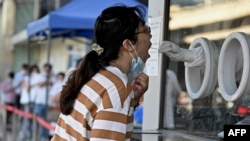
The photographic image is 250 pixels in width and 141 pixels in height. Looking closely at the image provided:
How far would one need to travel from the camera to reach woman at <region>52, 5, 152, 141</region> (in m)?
1.86

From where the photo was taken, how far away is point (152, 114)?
3561 millimetres

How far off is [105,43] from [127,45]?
88mm

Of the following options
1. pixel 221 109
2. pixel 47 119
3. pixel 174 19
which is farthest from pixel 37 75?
pixel 221 109

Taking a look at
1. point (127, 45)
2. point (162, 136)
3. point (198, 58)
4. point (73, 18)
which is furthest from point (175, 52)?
point (73, 18)

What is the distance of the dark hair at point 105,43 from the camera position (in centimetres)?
196

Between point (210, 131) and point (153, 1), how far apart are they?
3.50ft

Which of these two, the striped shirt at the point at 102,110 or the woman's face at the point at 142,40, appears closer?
the striped shirt at the point at 102,110

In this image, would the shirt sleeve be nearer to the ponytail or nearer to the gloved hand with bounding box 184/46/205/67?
the ponytail

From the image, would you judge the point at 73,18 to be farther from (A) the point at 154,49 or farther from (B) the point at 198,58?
(B) the point at 198,58

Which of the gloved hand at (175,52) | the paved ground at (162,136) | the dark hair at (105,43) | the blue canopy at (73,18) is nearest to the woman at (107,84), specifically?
the dark hair at (105,43)

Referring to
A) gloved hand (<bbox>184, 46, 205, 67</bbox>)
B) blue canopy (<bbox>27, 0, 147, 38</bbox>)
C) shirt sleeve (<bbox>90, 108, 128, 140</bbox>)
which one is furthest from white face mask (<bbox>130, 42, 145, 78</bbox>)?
blue canopy (<bbox>27, 0, 147, 38</bbox>)

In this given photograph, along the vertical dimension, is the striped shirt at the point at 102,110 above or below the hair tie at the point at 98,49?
below

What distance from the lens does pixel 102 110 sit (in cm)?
186

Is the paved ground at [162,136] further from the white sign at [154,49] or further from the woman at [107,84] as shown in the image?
the woman at [107,84]
